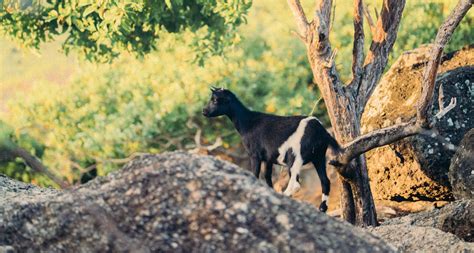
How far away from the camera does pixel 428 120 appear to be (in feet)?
37.4

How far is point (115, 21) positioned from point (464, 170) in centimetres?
536

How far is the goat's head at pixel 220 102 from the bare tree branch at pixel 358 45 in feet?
5.83

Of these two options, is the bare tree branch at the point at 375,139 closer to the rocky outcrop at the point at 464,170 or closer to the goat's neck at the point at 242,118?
the rocky outcrop at the point at 464,170

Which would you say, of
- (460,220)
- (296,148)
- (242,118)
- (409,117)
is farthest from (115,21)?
(460,220)

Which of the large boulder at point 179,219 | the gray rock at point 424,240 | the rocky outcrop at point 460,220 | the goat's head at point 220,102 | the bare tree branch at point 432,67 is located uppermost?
the bare tree branch at point 432,67

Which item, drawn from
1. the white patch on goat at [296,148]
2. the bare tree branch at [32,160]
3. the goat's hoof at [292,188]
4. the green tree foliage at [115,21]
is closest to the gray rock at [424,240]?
the goat's hoof at [292,188]

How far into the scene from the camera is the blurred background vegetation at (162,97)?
25.8m

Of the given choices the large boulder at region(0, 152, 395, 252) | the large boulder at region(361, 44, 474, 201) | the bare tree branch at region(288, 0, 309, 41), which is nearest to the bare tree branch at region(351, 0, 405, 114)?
the bare tree branch at region(288, 0, 309, 41)

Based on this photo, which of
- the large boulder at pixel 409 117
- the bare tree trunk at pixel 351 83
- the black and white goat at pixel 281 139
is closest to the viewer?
the black and white goat at pixel 281 139

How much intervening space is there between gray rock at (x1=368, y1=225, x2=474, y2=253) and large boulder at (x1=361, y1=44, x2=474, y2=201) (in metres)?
3.85

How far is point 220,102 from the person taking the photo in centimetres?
1379

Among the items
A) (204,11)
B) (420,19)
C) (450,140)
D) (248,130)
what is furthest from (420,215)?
(420,19)

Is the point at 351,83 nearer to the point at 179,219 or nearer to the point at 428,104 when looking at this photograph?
the point at 428,104

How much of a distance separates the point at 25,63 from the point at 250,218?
1400 inches
